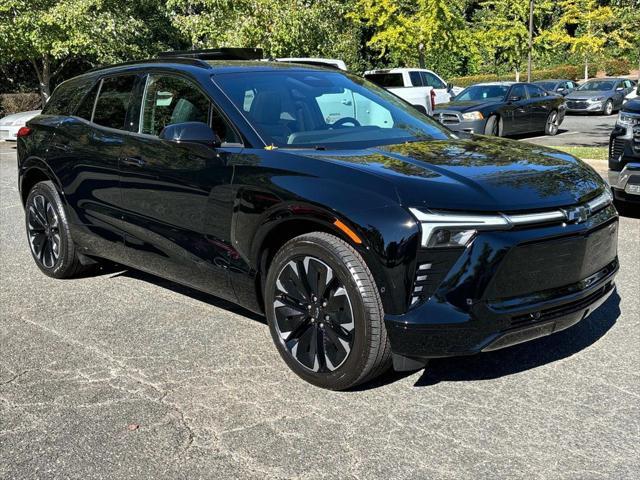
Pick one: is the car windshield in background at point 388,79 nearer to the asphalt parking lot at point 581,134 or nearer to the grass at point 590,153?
the asphalt parking lot at point 581,134

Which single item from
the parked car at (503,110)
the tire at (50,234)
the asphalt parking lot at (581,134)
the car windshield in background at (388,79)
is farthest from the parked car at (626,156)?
the car windshield in background at (388,79)

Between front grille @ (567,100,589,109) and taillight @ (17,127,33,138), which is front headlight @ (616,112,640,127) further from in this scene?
front grille @ (567,100,589,109)

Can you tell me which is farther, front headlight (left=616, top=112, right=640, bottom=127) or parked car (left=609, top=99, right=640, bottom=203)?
front headlight (left=616, top=112, right=640, bottom=127)

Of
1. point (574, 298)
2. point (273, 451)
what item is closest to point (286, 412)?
point (273, 451)

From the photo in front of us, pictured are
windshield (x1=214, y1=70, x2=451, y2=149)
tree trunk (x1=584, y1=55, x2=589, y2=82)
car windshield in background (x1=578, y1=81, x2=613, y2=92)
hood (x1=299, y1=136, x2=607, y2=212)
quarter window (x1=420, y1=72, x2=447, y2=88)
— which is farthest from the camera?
tree trunk (x1=584, y1=55, x2=589, y2=82)

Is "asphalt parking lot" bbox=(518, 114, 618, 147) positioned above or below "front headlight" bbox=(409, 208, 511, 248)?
below

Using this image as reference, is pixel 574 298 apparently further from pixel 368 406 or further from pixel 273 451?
pixel 273 451

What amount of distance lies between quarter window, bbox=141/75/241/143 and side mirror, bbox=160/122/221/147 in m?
0.12

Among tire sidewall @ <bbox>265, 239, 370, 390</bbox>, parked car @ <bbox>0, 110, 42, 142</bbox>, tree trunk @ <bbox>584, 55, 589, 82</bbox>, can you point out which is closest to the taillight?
tire sidewall @ <bbox>265, 239, 370, 390</bbox>

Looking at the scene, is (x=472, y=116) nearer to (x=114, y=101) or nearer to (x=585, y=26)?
(x=114, y=101)

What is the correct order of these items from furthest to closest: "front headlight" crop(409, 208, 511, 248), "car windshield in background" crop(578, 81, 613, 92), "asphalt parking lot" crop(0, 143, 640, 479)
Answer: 1. "car windshield in background" crop(578, 81, 613, 92)
2. "front headlight" crop(409, 208, 511, 248)
3. "asphalt parking lot" crop(0, 143, 640, 479)

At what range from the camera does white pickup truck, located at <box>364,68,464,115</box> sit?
62.4ft

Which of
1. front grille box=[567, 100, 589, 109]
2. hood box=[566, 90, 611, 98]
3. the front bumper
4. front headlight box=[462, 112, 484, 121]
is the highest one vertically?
the front bumper

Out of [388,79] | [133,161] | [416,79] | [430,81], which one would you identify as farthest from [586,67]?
[133,161]
